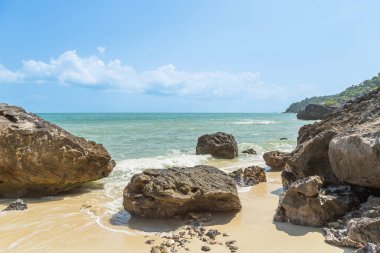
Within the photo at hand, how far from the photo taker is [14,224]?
271 inches

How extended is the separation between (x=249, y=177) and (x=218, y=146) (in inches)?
291

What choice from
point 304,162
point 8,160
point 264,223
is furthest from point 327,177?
point 8,160

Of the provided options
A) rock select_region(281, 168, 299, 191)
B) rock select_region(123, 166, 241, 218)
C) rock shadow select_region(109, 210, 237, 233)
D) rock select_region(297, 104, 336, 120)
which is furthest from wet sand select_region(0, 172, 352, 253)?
rock select_region(297, 104, 336, 120)

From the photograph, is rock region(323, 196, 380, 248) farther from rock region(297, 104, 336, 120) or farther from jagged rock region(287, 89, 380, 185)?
rock region(297, 104, 336, 120)

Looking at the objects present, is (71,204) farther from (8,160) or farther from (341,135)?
(341,135)

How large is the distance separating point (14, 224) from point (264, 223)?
4713 mm

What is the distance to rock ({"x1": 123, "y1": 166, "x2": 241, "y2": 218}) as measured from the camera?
22.8 ft

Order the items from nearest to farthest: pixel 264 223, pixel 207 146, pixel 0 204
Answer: pixel 264 223 < pixel 0 204 < pixel 207 146

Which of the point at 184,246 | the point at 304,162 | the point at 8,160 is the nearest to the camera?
the point at 184,246

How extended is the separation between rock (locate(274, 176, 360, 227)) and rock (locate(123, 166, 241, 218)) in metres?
1.34

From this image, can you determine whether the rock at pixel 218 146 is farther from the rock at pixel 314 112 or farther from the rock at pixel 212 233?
the rock at pixel 314 112

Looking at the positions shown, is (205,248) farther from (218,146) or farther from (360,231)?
(218,146)

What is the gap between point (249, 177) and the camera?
34.1 ft

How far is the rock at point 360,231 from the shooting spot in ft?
16.0
